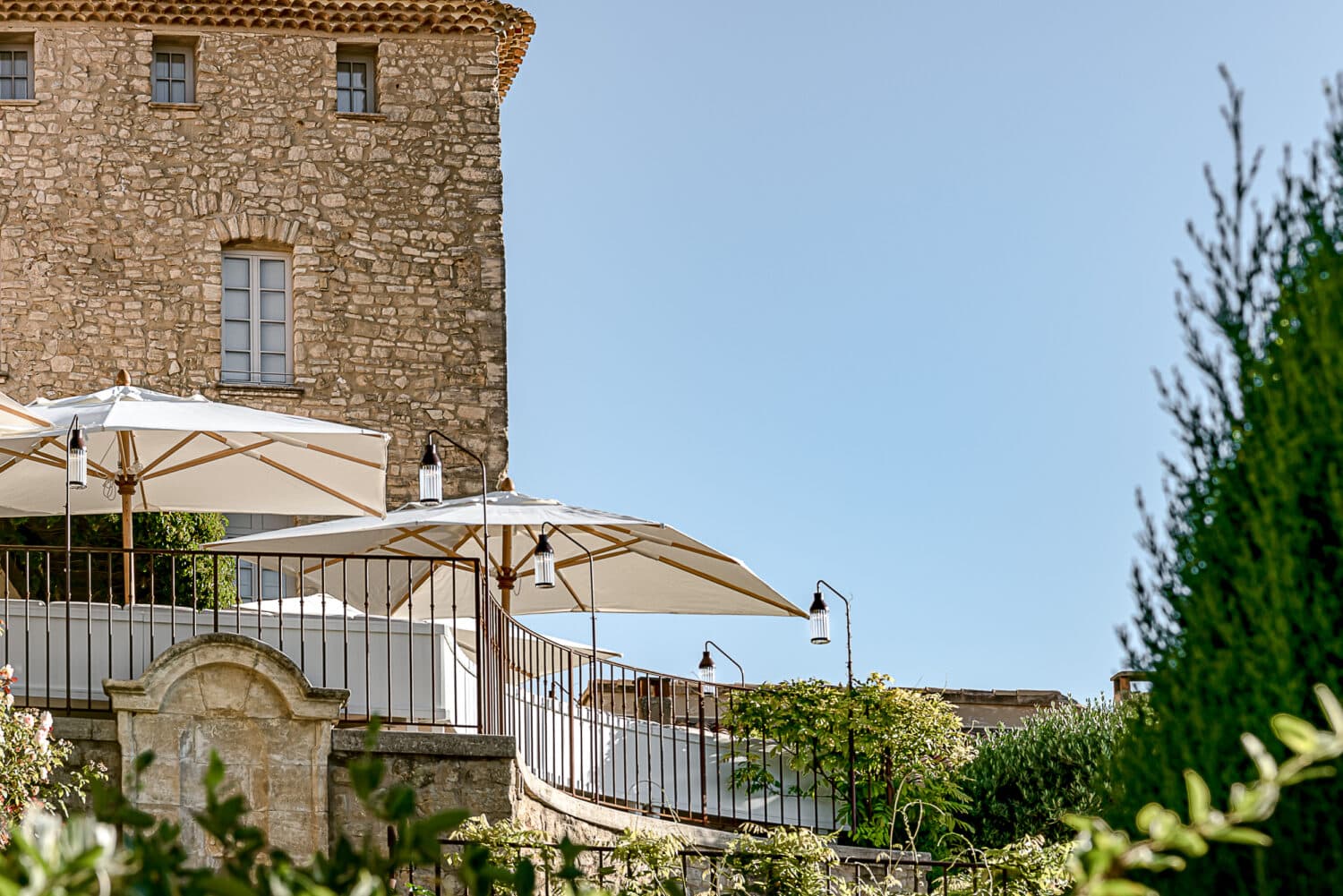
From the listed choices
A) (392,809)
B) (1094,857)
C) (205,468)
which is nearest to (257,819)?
(205,468)

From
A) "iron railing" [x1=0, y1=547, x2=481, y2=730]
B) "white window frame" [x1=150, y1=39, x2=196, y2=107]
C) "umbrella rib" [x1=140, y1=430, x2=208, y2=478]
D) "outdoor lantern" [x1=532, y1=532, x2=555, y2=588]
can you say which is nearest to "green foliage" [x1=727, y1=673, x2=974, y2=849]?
"outdoor lantern" [x1=532, y1=532, x2=555, y2=588]

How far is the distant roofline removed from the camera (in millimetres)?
18562

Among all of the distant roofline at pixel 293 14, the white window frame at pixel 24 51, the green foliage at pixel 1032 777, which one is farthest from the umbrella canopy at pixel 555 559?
the white window frame at pixel 24 51

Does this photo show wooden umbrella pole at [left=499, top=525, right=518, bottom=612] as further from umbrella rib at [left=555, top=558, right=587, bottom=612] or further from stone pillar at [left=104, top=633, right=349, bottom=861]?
stone pillar at [left=104, top=633, right=349, bottom=861]

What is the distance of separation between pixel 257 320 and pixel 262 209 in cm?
115

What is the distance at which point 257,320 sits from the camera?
725 inches

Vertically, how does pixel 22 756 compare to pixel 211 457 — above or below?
below

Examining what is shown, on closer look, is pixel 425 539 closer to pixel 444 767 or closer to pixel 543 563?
pixel 543 563

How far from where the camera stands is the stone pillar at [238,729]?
10102 millimetres

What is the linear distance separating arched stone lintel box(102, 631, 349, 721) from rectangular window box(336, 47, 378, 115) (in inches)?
393

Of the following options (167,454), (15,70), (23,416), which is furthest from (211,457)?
(15,70)

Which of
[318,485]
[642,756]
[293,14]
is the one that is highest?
[293,14]

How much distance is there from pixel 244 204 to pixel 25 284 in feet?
7.32

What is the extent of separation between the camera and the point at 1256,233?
470 cm
